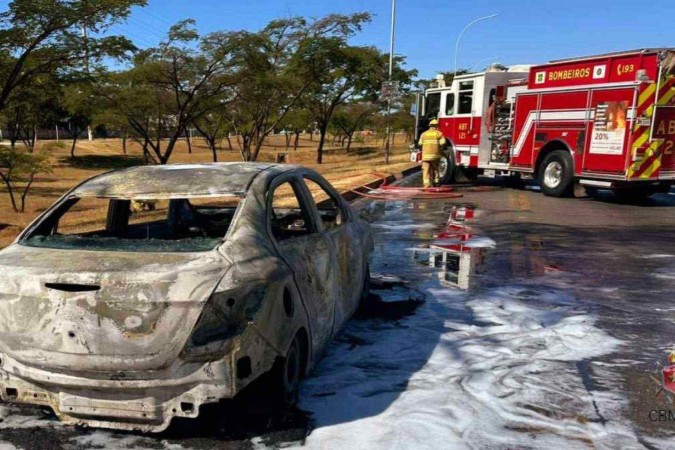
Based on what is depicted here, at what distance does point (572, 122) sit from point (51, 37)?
11.5 metres

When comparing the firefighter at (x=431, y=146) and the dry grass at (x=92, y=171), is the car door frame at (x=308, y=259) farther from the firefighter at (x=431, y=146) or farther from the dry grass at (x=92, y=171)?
the firefighter at (x=431, y=146)

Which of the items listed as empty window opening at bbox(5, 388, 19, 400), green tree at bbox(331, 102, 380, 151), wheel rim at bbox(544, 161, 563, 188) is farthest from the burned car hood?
green tree at bbox(331, 102, 380, 151)

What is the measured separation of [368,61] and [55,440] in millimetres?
33234

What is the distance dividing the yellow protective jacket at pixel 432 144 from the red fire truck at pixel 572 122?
2.04m

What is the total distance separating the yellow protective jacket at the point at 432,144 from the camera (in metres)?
15.4

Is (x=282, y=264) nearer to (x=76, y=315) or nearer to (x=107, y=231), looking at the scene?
(x=76, y=315)

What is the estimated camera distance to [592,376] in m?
3.97

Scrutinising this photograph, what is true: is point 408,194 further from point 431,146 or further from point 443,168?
point 443,168

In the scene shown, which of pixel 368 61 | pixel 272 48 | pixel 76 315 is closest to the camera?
pixel 76 315

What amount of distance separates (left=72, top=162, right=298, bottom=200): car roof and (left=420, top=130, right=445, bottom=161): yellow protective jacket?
1180cm

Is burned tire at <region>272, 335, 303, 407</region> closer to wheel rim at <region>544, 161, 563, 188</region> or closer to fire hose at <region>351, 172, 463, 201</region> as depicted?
fire hose at <region>351, 172, 463, 201</region>

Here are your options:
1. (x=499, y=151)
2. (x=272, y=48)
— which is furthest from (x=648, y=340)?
(x=272, y=48)

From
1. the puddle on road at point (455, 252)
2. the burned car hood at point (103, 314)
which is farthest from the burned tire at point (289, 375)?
the puddle on road at point (455, 252)

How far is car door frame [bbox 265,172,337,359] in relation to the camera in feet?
11.3
